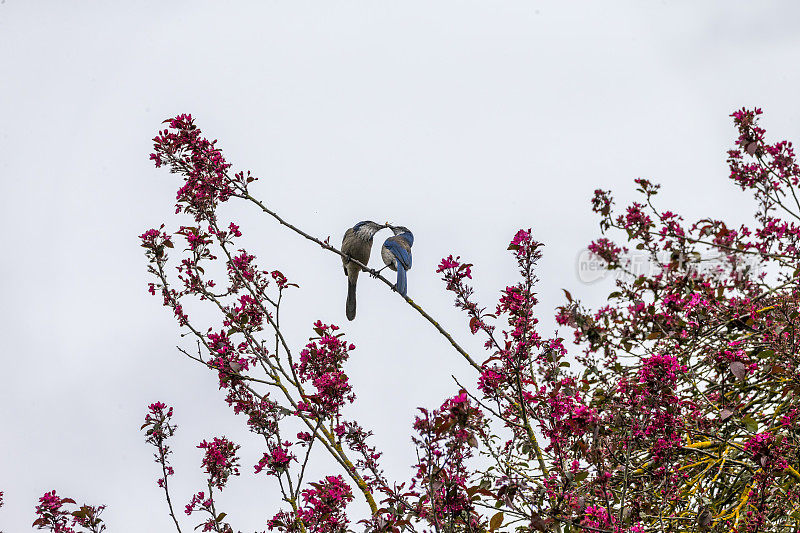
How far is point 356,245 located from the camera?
7.72 m

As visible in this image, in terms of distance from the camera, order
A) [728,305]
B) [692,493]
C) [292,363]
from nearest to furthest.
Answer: [292,363] < [692,493] < [728,305]

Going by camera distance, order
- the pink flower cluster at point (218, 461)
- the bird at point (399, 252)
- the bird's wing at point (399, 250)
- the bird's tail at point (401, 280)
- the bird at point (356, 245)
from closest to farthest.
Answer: the pink flower cluster at point (218, 461) < the bird's tail at point (401, 280) < the bird at point (399, 252) < the bird's wing at point (399, 250) < the bird at point (356, 245)

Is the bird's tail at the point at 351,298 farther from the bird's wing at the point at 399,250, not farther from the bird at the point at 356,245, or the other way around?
the bird's wing at the point at 399,250

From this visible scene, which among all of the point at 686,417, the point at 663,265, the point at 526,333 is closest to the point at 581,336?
the point at 663,265

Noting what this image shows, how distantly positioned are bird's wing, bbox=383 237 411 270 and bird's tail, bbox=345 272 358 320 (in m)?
0.86

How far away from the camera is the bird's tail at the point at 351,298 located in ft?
25.2

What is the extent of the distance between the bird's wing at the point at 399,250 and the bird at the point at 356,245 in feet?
1.45

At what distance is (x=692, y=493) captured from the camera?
4594 mm

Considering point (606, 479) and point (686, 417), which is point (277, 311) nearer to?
point (606, 479)

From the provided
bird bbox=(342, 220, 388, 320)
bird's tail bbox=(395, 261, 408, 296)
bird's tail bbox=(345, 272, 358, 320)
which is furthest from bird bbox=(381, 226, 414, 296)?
bird's tail bbox=(345, 272, 358, 320)

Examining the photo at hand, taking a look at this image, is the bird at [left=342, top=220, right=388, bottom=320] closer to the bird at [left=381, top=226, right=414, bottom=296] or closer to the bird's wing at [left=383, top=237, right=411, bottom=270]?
the bird at [left=381, top=226, right=414, bottom=296]

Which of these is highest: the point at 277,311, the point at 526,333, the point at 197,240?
the point at 197,240

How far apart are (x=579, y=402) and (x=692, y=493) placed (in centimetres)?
187

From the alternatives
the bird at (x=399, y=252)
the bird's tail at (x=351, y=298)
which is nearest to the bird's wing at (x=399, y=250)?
the bird at (x=399, y=252)
